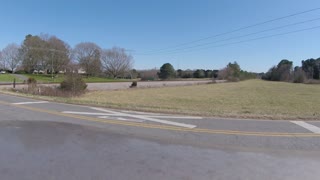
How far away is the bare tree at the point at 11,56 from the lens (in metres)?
106

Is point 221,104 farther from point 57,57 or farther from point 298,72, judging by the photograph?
point 298,72

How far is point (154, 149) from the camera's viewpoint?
20.8 feet

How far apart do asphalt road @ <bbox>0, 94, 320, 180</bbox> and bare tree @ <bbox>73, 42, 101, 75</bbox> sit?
4153 inches

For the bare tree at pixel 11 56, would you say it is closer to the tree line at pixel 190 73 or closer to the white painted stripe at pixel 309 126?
the tree line at pixel 190 73

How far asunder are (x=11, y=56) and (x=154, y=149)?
116283 millimetres

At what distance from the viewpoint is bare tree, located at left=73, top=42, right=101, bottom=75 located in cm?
11244

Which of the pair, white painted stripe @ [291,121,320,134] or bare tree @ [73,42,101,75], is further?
bare tree @ [73,42,101,75]

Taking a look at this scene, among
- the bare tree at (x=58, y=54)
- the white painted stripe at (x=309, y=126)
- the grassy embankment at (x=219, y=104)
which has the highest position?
the bare tree at (x=58, y=54)

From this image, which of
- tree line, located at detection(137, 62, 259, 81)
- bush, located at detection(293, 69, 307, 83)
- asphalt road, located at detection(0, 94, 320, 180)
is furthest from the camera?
tree line, located at detection(137, 62, 259, 81)

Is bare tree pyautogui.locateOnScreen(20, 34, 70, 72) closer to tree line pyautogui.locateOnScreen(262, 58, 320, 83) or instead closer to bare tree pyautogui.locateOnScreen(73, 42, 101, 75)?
bare tree pyautogui.locateOnScreen(73, 42, 101, 75)

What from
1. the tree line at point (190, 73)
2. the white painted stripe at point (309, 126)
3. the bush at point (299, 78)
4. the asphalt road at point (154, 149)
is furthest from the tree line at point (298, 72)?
the asphalt road at point (154, 149)

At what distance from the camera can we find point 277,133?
844cm

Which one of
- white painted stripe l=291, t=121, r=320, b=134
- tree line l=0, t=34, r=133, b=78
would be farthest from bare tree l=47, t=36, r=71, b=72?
white painted stripe l=291, t=121, r=320, b=134

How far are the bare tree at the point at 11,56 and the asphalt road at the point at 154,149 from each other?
108 m
